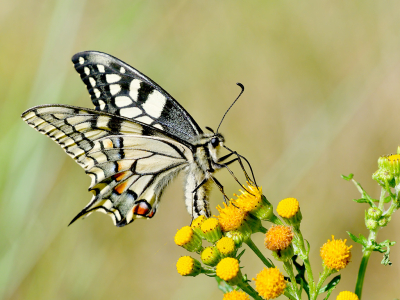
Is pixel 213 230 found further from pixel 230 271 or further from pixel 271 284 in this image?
pixel 271 284

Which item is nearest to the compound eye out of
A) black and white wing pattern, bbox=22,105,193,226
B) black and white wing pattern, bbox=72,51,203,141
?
black and white wing pattern, bbox=22,105,193,226

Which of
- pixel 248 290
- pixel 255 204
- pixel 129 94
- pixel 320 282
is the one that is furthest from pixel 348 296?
pixel 129 94

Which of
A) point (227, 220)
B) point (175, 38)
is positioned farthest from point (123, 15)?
point (175, 38)

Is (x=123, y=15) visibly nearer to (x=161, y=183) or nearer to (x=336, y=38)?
(x=161, y=183)

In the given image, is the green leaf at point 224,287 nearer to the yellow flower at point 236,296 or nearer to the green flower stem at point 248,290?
the green flower stem at point 248,290

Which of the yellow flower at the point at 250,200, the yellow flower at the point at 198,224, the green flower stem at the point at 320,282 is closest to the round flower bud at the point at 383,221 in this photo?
the green flower stem at the point at 320,282
